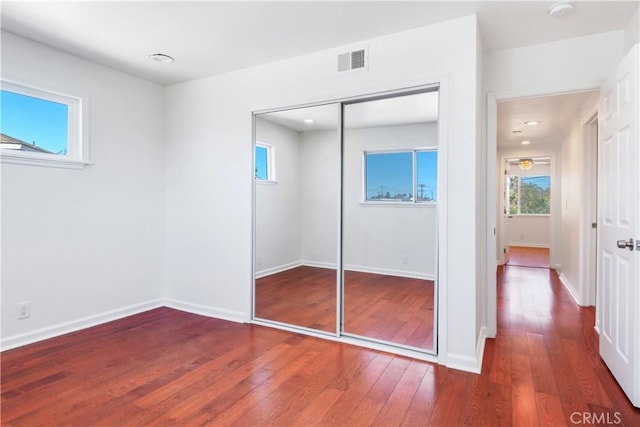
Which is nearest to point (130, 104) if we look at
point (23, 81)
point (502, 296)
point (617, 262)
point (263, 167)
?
point (23, 81)

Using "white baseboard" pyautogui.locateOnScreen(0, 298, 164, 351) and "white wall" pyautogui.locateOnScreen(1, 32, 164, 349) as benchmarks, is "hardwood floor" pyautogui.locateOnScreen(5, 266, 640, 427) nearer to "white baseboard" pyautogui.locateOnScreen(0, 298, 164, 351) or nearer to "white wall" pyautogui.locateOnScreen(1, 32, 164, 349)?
"white baseboard" pyautogui.locateOnScreen(0, 298, 164, 351)

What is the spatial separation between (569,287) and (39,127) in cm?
645

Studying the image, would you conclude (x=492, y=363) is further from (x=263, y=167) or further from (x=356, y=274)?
(x=263, y=167)

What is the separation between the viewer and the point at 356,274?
3.41 meters

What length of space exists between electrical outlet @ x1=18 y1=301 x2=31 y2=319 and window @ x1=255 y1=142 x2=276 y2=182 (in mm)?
2202

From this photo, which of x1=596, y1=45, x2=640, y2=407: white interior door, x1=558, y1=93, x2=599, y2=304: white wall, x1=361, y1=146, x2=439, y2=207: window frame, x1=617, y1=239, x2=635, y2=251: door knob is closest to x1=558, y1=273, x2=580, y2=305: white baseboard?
x1=558, y1=93, x2=599, y2=304: white wall

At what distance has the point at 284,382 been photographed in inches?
91.4

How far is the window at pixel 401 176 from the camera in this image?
288cm

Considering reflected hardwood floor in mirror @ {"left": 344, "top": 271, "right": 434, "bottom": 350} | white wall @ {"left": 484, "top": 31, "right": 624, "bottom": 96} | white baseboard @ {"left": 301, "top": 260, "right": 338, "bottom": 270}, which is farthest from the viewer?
white baseboard @ {"left": 301, "top": 260, "right": 338, "bottom": 270}

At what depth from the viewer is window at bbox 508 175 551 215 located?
990 centimetres

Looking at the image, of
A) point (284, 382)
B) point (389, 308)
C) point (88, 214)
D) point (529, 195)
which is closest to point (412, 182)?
point (389, 308)

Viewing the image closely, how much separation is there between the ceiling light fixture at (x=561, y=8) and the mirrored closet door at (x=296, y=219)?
1757mm
